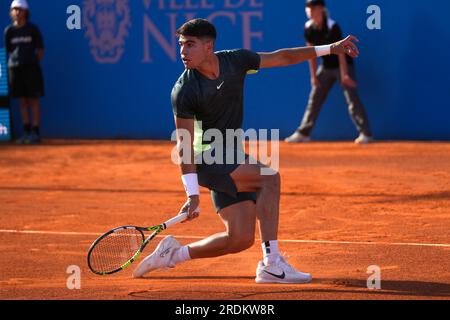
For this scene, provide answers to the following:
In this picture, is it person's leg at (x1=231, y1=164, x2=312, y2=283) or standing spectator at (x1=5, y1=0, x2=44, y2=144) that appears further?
standing spectator at (x1=5, y1=0, x2=44, y2=144)

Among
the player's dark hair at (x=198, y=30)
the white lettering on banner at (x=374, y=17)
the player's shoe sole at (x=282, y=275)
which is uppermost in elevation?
the white lettering on banner at (x=374, y=17)

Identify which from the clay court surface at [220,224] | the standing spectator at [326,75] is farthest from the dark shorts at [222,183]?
the standing spectator at [326,75]

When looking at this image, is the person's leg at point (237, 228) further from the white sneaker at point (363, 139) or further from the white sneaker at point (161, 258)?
the white sneaker at point (363, 139)

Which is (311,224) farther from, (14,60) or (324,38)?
(14,60)

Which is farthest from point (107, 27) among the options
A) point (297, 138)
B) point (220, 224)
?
point (220, 224)

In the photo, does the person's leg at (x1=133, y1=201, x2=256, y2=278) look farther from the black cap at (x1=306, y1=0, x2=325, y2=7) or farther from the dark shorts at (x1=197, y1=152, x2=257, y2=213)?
the black cap at (x1=306, y1=0, x2=325, y2=7)

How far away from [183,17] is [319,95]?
2.65 metres

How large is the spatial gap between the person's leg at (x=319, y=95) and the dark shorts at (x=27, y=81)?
4294mm

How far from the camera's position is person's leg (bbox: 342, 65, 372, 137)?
1366 centimetres

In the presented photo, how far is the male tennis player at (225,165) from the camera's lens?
6.07 m

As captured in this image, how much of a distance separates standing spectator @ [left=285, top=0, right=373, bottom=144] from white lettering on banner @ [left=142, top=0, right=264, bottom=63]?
50.1 inches

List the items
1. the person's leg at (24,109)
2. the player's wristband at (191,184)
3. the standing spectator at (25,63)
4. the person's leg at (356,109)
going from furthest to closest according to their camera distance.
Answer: the person's leg at (24,109), the standing spectator at (25,63), the person's leg at (356,109), the player's wristband at (191,184)

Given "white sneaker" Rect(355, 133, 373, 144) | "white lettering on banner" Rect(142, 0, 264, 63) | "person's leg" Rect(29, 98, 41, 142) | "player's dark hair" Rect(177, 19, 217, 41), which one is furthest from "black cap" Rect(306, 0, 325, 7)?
"player's dark hair" Rect(177, 19, 217, 41)

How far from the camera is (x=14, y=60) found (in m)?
15.3
